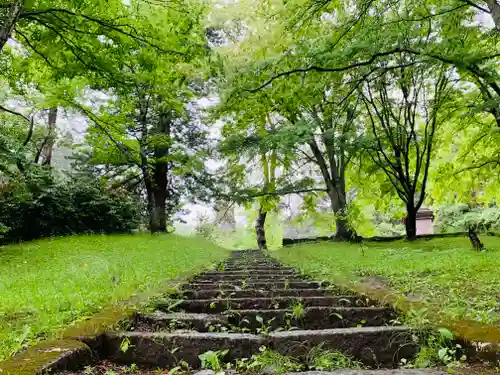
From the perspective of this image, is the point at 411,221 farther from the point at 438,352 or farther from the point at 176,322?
the point at 176,322

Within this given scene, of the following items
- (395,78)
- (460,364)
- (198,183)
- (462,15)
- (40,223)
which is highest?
(395,78)

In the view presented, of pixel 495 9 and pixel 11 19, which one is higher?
pixel 495 9

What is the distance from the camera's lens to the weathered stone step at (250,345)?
2.23 m

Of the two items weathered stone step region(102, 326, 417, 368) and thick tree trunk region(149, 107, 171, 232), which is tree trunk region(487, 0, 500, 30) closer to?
weathered stone step region(102, 326, 417, 368)

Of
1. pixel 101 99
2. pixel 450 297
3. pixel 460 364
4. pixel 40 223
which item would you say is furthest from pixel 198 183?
pixel 460 364

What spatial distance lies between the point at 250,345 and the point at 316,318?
1.00 meters

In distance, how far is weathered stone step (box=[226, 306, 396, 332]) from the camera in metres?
3.01

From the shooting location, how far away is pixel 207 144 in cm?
2123

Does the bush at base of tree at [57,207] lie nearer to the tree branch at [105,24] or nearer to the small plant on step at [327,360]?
the tree branch at [105,24]

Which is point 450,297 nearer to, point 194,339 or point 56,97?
point 194,339

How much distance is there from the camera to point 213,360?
1.88 meters

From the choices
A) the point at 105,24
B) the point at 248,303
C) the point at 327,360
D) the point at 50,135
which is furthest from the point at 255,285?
the point at 50,135

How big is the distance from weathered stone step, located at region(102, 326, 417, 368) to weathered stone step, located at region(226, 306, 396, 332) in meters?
A: 0.62

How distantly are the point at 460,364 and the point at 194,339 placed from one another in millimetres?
1507
